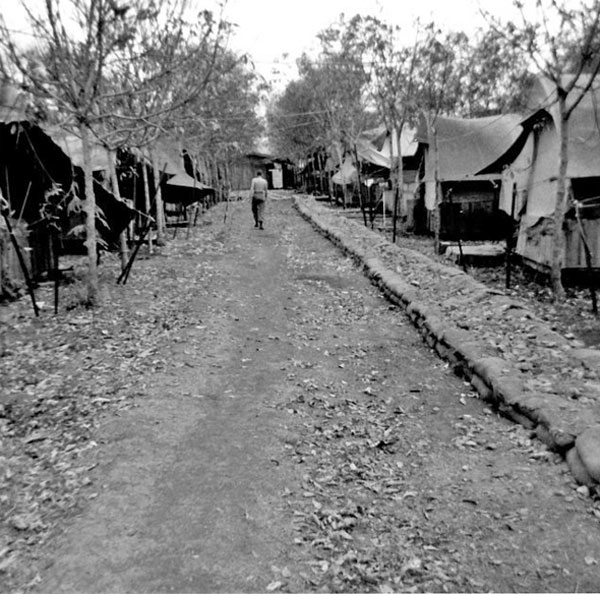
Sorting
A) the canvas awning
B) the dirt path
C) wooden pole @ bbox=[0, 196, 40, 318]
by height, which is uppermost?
the canvas awning

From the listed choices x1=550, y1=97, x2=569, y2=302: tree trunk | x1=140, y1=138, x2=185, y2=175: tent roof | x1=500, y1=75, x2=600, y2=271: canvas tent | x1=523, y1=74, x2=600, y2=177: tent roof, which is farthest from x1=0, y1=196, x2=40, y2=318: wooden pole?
x1=140, y1=138, x2=185, y2=175: tent roof

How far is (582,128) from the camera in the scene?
1270cm

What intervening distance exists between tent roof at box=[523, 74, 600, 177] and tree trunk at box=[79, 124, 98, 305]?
864 centimetres

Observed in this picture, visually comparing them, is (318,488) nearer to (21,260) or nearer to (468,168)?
(21,260)

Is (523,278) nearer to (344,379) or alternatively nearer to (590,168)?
(590,168)

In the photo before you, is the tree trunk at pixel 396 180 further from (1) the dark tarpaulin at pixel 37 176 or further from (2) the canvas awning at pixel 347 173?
(2) the canvas awning at pixel 347 173

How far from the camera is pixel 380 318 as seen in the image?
31.7 ft

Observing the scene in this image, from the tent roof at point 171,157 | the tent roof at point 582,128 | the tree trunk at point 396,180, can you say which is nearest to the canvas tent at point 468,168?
the tree trunk at point 396,180

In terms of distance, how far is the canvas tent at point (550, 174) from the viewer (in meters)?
12.3

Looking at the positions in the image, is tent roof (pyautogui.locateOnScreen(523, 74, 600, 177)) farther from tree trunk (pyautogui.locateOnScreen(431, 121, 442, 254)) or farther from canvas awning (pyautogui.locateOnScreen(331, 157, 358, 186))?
canvas awning (pyautogui.locateOnScreen(331, 157, 358, 186))

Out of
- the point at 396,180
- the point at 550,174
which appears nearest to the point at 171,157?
the point at 396,180

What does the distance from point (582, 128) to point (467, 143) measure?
28.3 ft

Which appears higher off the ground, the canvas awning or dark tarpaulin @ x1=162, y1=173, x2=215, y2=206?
the canvas awning

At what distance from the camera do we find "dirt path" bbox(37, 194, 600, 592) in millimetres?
3434
